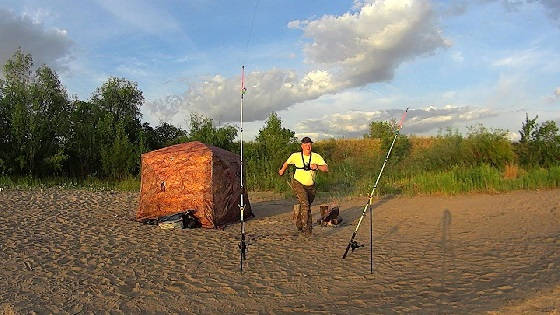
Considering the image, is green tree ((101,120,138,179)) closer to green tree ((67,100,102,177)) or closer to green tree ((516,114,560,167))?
green tree ((67,100,102,177))

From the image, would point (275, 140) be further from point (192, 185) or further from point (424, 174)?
point (192, 185)

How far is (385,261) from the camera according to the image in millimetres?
8664

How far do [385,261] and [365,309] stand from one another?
2.81m

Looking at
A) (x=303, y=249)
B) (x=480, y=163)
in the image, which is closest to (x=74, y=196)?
(x=303, y=249)

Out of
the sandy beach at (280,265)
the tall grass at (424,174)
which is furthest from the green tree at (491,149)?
the sandy beach at (280,265)

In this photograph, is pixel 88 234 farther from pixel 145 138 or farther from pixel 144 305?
pixel 145 138

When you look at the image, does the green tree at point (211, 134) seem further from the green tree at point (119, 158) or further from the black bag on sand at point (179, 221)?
the black bag on sand at point (179, 221)

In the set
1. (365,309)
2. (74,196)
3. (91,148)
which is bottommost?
(365,309)

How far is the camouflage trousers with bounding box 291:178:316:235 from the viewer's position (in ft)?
34.2

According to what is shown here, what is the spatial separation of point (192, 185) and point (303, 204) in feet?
10.8

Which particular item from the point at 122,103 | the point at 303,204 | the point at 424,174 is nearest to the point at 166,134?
the point at 122,103

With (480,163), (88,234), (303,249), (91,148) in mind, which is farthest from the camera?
(91,148)

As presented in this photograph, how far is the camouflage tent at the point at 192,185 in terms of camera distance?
40.2 ft

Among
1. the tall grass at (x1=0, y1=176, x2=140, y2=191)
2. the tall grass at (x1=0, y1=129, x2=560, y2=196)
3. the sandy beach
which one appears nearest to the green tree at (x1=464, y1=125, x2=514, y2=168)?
the tall grass at (x1=0, y1=129, x2=560, y2=196)
